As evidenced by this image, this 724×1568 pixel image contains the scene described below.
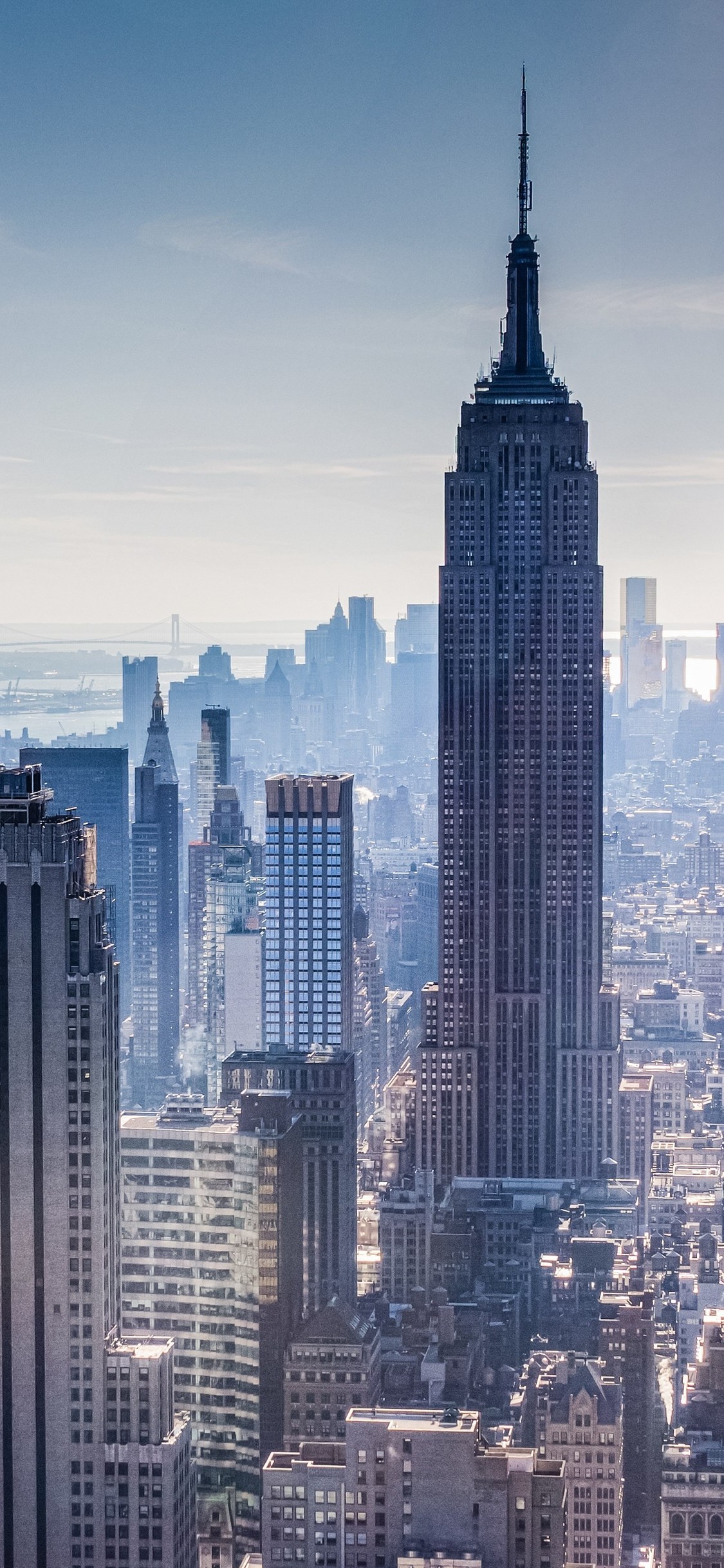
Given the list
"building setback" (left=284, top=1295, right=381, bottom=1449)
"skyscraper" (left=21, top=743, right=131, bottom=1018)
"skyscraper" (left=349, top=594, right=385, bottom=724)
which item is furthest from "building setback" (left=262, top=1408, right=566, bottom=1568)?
"skyscraper" (left=349, top=594, right=385, bottom=724)

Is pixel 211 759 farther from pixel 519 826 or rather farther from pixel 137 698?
pixel 519 826

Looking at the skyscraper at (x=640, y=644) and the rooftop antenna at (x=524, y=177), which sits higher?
the rooftop antenna at (x=524, y=177)

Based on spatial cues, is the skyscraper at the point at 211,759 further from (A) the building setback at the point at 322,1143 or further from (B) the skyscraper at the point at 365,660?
(A) the building setback at the point at 322,1143

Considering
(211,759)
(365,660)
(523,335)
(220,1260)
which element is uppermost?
(523,335)

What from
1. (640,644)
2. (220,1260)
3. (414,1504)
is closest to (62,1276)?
(414,1504)

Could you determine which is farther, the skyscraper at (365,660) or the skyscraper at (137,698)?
the skyscraper at (365,660)

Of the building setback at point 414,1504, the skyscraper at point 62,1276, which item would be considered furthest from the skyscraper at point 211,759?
the building setback at point 414,1504
